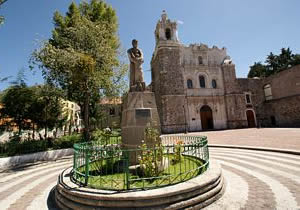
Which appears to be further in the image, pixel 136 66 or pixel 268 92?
pixel 268 92

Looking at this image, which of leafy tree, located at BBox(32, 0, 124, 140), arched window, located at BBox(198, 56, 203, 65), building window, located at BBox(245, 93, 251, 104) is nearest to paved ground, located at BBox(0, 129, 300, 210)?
leafy tree, located at BBox(32, 0, 124, 140)

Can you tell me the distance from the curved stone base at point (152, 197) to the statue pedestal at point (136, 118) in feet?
7.08

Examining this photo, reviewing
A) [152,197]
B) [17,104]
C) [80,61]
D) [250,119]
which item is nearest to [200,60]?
[250,119]

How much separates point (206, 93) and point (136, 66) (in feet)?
71.1

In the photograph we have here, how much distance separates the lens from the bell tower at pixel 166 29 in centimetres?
2587

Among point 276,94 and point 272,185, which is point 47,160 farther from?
point 276,94

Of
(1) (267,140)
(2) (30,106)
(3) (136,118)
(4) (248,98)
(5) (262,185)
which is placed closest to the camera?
(5) (262,185)

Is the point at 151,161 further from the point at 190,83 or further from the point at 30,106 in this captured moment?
the point at 190,83

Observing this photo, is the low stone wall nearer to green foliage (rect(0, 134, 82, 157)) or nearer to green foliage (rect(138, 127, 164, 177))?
green foliage (rect(0, 134, 82, 157))

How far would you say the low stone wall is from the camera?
8.49m

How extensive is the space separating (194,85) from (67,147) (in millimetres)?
20434

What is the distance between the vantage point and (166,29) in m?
26.4

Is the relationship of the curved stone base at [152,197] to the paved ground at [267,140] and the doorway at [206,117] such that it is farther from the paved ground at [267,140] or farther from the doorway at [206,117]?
the doorway at [206,117]

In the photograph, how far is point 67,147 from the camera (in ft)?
38.5
